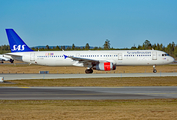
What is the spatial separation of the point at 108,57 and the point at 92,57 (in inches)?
114

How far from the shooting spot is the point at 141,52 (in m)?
44.9

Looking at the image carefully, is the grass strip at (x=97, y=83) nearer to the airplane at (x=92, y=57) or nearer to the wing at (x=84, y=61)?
the airplane at (x=92, y=57)

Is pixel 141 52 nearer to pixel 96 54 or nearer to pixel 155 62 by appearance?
pixel 155 62

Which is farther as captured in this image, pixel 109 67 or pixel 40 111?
pixel 109 67

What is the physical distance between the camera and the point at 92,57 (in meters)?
45.7

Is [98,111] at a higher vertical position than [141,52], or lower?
lower

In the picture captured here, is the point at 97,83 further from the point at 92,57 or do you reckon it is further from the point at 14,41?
the point at 14,41

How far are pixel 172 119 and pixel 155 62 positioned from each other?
33.3m

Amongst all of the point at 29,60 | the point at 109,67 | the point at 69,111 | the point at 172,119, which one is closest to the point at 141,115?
the point at 172,119

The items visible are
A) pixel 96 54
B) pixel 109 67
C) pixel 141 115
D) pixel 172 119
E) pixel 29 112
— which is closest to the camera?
pixel 172 119

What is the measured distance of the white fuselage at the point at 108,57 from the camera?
44531 mm

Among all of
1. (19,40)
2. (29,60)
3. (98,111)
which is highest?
(19,40)

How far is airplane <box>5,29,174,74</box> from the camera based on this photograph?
44.4 m

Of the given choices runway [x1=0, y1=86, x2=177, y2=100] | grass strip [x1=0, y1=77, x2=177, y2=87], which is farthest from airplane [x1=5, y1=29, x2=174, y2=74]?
runway [x1=0, y1=86, x2=177, y2=100]
